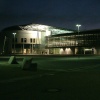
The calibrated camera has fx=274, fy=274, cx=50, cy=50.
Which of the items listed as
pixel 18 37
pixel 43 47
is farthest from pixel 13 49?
pixel 43 47

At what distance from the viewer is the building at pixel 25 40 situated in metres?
132

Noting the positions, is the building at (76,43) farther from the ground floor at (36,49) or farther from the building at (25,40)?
the building at (25,40)

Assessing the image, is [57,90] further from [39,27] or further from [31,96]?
[39,27]

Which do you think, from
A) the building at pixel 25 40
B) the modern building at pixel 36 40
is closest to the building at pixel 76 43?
A: the modern building at pixel 36 40

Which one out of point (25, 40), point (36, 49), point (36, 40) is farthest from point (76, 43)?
point (25, 40)

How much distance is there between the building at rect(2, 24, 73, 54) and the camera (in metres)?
132

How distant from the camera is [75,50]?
4582 inches

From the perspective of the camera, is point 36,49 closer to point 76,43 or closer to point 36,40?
point 36,40

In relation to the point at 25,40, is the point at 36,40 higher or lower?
higher

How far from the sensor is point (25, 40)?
437 ft

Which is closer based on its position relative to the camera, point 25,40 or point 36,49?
point 25,40

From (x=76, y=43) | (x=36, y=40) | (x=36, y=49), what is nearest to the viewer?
(x=76, y=43)

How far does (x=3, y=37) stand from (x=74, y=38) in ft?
128

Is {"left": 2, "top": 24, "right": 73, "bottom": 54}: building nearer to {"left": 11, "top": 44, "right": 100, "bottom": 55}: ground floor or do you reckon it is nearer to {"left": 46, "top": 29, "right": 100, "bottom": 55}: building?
{"left": 11, "top": 44, "right": 100, "bottom": 55}: ground floor
